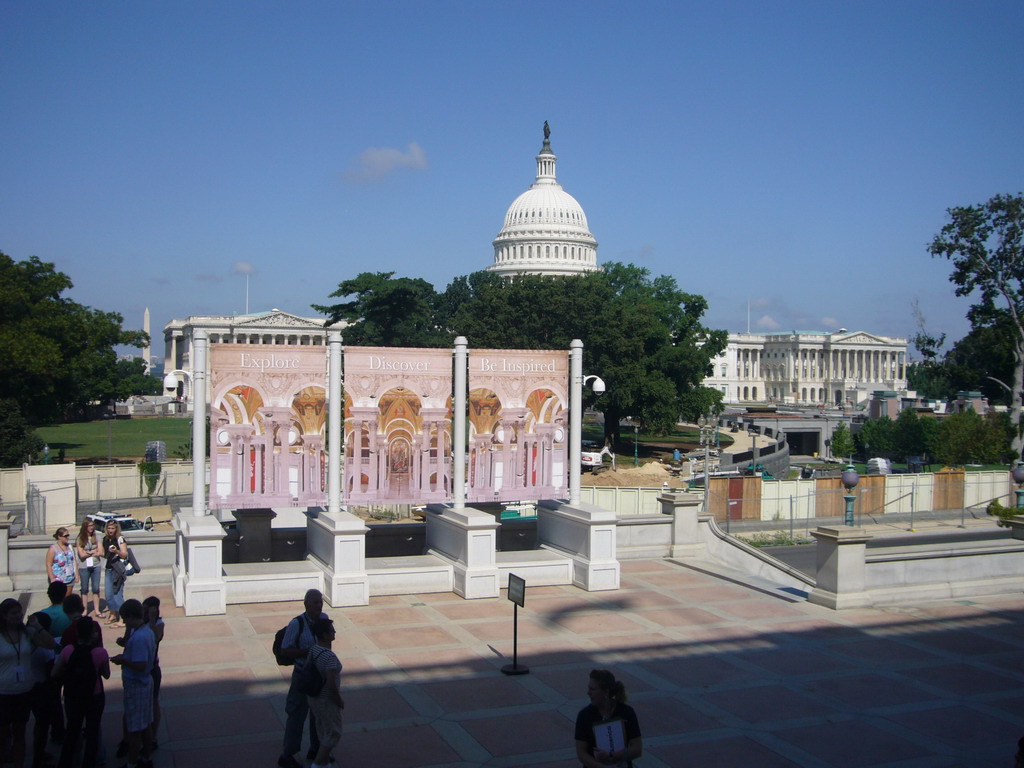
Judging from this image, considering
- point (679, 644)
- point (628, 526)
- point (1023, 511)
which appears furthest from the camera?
point (1023, 511)

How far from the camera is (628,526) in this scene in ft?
67.3

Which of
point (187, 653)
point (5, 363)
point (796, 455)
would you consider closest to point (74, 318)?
point (5, 363)

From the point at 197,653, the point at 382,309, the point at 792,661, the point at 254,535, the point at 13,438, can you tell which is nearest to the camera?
the point at 197,653

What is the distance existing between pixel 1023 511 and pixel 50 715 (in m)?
24.0

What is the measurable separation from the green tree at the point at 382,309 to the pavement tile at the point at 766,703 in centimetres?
5658

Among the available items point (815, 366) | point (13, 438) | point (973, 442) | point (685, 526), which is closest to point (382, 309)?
point (13, 438)

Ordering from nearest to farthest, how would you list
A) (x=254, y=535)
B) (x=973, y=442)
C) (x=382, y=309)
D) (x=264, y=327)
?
1. (x=254, y=535)
2. (x=973, y=442)
3. (x=382, y=309)
4. (x=264, y=327)

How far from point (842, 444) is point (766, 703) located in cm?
6582

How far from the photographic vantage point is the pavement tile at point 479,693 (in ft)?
38.0

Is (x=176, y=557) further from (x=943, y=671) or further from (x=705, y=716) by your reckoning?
(x=943, y=671)

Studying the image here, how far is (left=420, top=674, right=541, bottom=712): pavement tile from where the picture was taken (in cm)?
1157

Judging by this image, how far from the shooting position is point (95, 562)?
14.6m

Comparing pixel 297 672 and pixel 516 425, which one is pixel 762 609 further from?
Result: pixel 297 672

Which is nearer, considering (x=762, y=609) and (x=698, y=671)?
(x=698, y=671)
